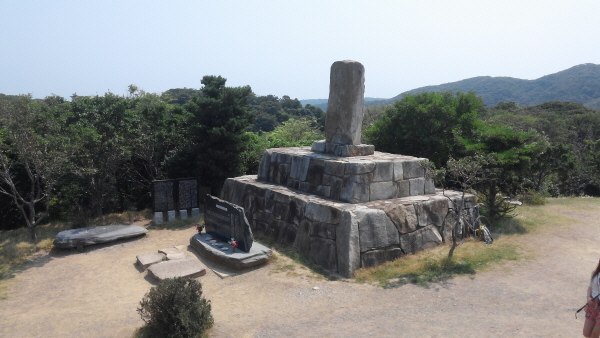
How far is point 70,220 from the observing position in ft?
33.7

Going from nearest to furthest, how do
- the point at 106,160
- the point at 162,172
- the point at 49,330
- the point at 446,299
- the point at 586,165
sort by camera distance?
the point at 49,330 → the point at 446,299 → the point at 106,160 → the point at 162,172 → the point at 586,165

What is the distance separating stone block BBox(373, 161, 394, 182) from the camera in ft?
24.9

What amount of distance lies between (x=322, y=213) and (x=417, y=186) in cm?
229

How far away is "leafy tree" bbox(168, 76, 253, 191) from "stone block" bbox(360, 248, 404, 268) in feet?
18.5

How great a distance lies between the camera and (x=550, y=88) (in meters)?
85.9

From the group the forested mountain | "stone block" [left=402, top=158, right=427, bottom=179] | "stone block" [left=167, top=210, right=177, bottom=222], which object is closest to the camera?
"stone block" [left=402, top=158, right=427, bottom=179]

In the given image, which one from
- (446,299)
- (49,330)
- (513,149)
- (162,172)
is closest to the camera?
(49,330)

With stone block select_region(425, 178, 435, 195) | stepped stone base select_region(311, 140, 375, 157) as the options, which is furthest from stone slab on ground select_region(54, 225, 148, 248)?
stone block select_region(425, 178, 435, 195)

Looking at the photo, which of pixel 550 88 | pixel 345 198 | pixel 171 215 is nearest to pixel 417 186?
pixel 345 198

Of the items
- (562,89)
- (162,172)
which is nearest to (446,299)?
(162,172)

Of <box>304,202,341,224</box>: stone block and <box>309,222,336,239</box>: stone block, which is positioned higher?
<box>304,202,341,224</box>: stone block

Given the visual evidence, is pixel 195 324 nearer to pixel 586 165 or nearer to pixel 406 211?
pixel 406 211

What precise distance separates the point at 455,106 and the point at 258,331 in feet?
31.0

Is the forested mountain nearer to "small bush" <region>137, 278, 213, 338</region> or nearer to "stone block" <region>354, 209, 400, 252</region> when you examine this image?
"stone block" <region>354, 209, 400, 252</region>
